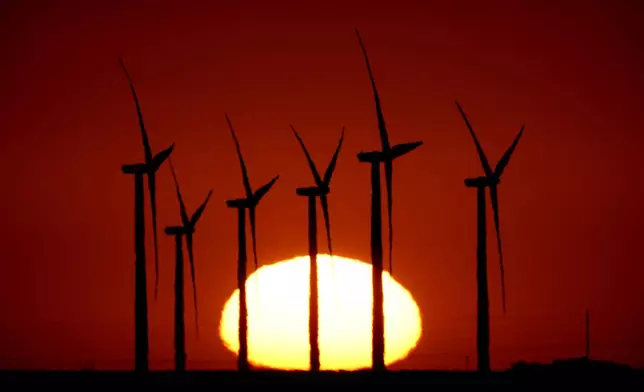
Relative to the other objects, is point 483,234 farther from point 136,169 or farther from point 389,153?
point 136,169

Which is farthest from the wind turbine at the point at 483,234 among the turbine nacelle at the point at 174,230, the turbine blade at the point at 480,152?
the turbine nacelle at the point at 174,230

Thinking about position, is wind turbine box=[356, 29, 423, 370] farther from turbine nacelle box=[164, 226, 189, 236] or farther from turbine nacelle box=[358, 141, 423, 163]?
turbine nacelle box=[164, 226, 189, 236]

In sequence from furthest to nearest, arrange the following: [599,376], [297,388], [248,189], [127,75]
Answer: [248,189] → [127,75] → [599,376] → [297,388]

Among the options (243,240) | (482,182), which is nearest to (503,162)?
(482,182)

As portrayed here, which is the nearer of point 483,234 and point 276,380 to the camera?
point 276,380

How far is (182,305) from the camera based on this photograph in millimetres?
121188

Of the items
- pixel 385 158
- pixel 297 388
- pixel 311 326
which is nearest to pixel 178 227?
pixel 311 326

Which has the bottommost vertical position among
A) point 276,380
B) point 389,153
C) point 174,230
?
point 276,380

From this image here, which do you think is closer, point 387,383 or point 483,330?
point 387,383

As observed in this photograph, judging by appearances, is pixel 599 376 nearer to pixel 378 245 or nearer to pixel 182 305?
pixel 378 245

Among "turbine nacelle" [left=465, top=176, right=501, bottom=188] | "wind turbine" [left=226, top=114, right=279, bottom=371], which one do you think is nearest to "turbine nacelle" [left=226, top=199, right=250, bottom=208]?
"wind turbine" [left=226, top=114, right=279, bottom=371]

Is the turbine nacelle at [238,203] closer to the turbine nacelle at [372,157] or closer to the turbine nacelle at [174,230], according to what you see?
the turbine nacelle at [174,230]

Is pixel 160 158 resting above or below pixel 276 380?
above

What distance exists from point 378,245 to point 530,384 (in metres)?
16.3
